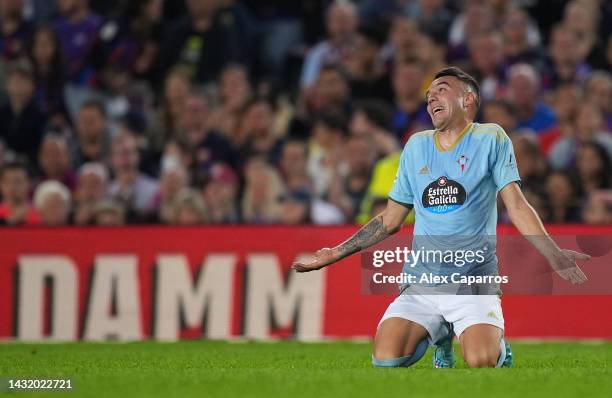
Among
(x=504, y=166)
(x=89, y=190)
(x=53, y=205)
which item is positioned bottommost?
(x=504, y=166)

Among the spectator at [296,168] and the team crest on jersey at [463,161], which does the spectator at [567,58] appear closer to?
the spectator at [296,168]

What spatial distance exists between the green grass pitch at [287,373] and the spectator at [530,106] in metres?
3.99

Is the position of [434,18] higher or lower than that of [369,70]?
higher

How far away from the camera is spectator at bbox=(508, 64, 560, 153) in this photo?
588 inches

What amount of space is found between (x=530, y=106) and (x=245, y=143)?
3.52 meters

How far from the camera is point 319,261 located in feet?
26.7

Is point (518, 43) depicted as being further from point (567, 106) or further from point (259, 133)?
point (259, 133)

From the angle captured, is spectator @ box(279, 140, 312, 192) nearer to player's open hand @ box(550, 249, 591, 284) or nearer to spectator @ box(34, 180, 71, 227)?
spectator @ box(34, 180, 71, 227)

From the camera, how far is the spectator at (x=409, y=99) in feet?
50.5

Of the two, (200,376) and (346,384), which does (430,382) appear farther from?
(200,376)

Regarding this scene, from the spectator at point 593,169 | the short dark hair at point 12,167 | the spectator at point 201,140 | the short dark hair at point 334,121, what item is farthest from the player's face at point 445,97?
the short dark hair at point 12,167

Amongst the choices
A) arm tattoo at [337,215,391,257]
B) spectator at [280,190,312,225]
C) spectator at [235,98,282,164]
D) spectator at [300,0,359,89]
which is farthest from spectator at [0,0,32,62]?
arm tattoo at [337,215,391,257]

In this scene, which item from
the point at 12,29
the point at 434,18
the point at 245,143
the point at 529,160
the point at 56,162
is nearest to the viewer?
the point at 529,160

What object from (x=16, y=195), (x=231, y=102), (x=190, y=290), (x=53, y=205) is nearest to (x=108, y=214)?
(x=53, y=205)
